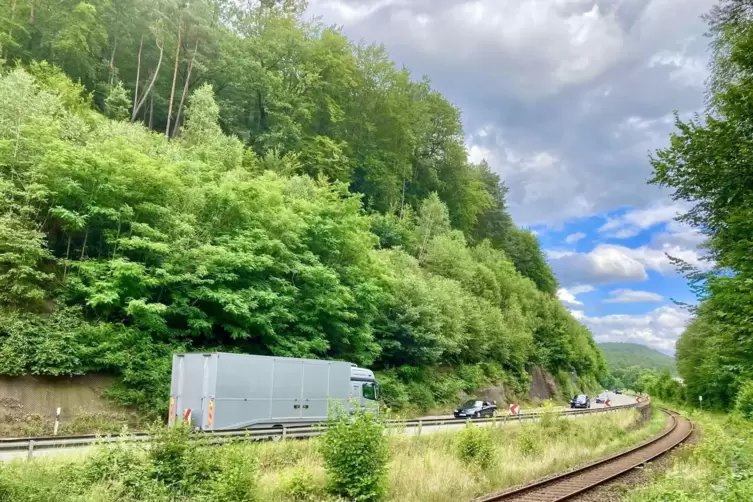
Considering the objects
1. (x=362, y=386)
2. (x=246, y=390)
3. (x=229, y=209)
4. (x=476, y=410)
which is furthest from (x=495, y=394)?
(x=246, y=390)

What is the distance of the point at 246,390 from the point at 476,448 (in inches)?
310

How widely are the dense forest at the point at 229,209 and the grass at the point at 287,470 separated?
9.48 meters

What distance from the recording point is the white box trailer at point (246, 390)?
16641 millimetres

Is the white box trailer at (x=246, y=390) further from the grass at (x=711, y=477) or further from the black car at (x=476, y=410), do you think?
the black car at (x=476, y=410)

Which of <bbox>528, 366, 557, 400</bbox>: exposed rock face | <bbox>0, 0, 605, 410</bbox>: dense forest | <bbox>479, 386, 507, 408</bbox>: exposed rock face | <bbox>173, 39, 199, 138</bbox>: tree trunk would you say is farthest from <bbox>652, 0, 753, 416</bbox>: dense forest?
<bbox>528, 366, 557, 400</bbox>: exposed rock face

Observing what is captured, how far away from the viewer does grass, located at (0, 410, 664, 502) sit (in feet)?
29.7

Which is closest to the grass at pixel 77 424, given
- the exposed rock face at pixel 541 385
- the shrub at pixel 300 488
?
the shrub at pixel 300 488

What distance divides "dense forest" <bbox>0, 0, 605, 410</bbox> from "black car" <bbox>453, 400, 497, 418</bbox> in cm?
297

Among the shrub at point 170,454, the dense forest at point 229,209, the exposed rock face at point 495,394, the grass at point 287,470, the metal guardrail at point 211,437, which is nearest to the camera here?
the grass at point 287,470

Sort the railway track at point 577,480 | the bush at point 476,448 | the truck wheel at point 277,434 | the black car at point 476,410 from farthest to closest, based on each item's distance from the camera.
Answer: the black car at point 476,410
the truck wheel at point 277,434
the bush at point 476,448
the railway track at point 577,480

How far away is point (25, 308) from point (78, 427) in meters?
4.94

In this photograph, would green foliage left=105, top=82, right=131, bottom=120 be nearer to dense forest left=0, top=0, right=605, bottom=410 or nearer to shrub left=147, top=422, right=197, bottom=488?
dense forest left=0, top=0, right=605, bottom=410

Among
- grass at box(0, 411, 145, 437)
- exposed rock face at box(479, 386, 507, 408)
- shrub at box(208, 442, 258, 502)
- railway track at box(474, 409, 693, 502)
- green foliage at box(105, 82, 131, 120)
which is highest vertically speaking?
green foliage at box(105, 82, 131, 120)

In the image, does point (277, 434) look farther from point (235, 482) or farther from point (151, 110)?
point (151, 110)
